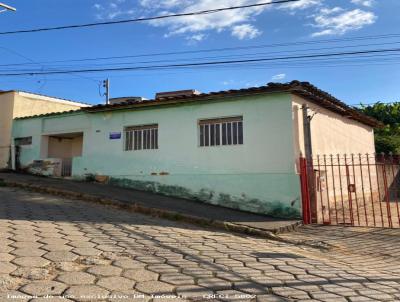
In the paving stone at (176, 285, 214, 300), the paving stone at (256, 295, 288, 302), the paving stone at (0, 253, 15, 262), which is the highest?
the paving stone at (0, 253, 15, 262)

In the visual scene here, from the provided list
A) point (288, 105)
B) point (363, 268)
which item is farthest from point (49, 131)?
point (363, 268)

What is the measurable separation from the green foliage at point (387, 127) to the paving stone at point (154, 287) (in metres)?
18.8

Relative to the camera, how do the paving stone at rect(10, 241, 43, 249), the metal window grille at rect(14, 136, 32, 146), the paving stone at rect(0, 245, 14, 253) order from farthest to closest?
the metal window grille at rect(14, 136, 32, 146), the paving stone at rect(10, 241, 43, 249), the paving stone at rect(0, 245, 14, 253)

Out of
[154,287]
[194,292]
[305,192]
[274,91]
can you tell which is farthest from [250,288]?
[274,91]

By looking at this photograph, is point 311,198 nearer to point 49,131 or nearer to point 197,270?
point 197,270

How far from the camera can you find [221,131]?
1110 cm

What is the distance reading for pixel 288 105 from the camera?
10023 mm

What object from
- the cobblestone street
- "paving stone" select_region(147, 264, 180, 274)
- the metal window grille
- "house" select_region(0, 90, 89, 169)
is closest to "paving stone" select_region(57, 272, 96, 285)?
the cobblestone street

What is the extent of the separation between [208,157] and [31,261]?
23.3 feet

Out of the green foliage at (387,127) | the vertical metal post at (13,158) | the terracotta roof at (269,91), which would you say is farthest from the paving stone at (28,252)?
the green foliage at (387,127)

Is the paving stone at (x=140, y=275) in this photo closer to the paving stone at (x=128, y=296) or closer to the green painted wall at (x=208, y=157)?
the paving stone at (x=128, y=296)

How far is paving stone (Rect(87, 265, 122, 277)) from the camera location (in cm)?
431

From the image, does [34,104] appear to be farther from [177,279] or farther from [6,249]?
[177,279]

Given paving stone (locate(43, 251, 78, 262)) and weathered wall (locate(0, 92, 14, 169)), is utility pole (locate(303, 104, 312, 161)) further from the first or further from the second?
weathered wall (locate(0, 92, 14, 169))
